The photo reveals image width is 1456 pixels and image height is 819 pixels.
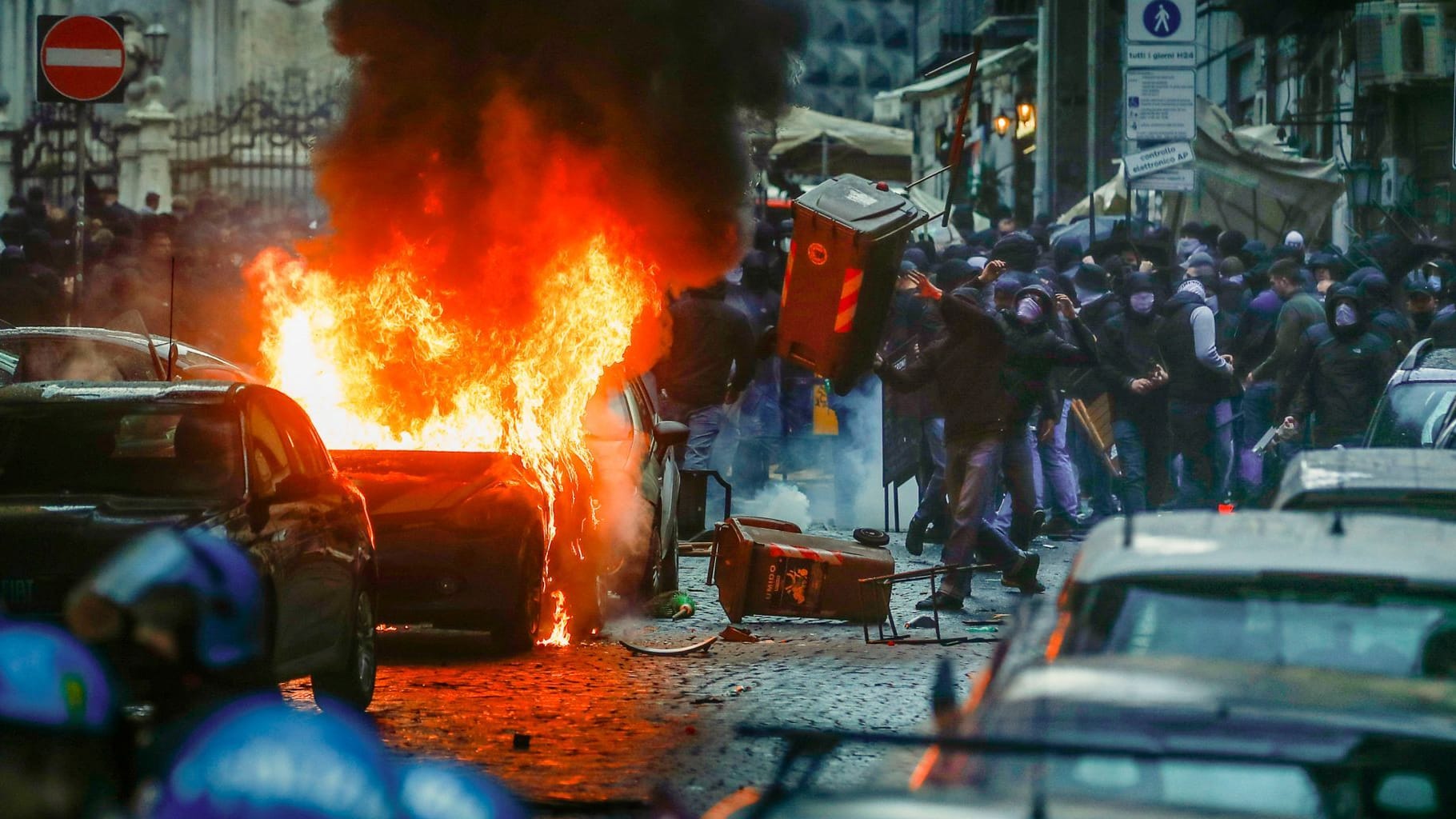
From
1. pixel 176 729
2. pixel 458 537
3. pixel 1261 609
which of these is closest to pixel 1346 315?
pixel 458 537

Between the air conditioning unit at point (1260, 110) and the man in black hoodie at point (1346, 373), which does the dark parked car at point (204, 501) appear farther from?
the air conditioning unit at point (1260, 110)

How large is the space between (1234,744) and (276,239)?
2021 cm

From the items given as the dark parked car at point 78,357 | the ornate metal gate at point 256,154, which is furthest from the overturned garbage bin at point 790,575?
the ornate metal gate at point 256,154

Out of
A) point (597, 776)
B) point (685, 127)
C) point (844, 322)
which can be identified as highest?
point (685, 127)

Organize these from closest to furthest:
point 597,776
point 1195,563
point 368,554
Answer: point 1195,563, point 597,776, point 368,554

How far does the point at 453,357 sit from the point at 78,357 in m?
Answer: 3.24

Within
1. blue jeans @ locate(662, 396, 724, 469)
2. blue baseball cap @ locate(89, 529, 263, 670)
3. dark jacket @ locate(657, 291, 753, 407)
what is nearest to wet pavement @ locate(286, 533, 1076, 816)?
blue baseball cap @ locate(89, 529, 263, 670)

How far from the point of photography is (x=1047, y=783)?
365cm

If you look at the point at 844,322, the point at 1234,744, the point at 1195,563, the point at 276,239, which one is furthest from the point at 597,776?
the point at 276,239

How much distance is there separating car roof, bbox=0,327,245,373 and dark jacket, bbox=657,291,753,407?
9.78ft

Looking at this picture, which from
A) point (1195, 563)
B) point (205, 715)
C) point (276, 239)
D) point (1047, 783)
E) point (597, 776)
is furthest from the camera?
point (276, 239)

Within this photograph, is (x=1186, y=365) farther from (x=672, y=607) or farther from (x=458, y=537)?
(x=458, y=537)

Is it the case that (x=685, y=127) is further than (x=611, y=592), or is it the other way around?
(x=685, y=127)

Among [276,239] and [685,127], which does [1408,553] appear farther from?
[276,239]
